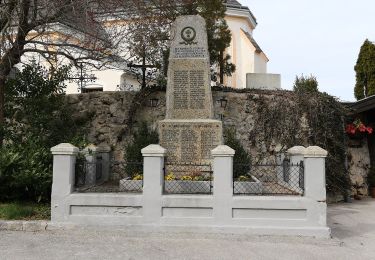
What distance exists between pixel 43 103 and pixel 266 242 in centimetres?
705

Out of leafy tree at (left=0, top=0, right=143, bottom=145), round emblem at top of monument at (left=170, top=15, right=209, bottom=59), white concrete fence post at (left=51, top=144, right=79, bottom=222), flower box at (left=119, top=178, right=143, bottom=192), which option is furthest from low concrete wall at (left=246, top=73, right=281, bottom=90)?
white concrete fence post at (left=51, top=144, right=79, bottom=222)

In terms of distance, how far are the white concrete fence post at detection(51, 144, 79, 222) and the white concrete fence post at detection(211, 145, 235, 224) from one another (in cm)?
251

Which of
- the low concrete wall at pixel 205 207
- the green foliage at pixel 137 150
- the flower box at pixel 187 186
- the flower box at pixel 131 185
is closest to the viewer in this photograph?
the low concrete wall at pixel 205 207

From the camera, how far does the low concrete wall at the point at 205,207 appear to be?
6156 mm

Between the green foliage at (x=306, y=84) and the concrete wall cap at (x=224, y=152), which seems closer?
the concrete wall cap at (x=224, y=152)

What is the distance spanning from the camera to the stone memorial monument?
873cm

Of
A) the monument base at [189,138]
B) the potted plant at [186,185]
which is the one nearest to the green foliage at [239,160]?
the monument base at [189,138]

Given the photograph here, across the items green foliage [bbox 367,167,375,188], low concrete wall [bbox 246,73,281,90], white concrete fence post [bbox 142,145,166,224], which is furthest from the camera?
low concrete wall [bbox 246,73,281,90]

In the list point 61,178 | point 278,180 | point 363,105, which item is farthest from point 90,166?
point 363,105

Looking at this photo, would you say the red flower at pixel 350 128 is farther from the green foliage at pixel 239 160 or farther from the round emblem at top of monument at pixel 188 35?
the round emblem at top of monument at pixel 188 35

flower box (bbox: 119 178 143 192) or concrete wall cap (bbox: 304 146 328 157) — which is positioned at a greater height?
concrete wall cap (bbox: 304 146 328 157)

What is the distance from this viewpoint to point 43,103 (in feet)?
32.9

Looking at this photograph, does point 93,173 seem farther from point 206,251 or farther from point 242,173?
point 206,251

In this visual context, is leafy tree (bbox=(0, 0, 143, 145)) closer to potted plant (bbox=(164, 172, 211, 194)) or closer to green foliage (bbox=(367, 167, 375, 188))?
potted plant (bbox=(164, 172, 211, 194))
